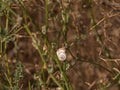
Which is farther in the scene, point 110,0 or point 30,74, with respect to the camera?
point 30,74

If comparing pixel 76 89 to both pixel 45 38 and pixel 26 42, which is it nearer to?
pixel 26 42

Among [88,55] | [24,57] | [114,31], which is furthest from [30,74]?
[114,31]

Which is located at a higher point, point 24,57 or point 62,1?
point 62,1

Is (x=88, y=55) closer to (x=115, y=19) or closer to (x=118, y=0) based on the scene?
(x=115, y=19)

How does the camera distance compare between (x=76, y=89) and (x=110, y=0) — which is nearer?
(x=110, y=0)

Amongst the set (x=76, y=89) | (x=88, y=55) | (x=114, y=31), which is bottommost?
(x=76, y=89)

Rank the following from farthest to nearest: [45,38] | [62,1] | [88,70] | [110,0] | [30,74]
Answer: [88,70], [30,74], [110,0], [62,1], [45,38]

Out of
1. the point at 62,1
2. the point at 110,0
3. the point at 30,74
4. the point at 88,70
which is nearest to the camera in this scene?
the point at 62,1

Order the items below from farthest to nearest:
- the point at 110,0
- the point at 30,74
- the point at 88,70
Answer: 1. the point at 88,70
2. the point at 30,74
3. the point at 110,0

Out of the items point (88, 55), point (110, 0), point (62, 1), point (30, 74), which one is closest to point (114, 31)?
point (88, 55)
